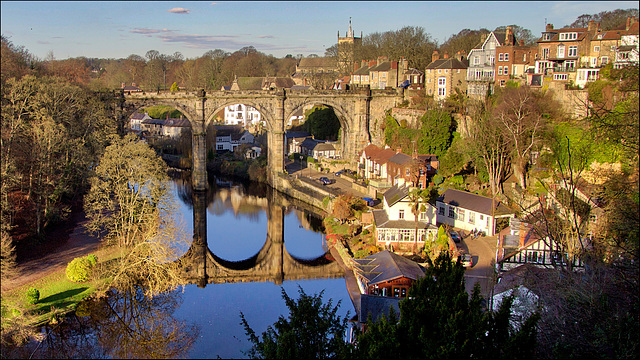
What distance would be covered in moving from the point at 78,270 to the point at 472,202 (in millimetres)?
22084

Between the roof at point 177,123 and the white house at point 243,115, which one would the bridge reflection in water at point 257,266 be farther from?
the white house at point 243,115

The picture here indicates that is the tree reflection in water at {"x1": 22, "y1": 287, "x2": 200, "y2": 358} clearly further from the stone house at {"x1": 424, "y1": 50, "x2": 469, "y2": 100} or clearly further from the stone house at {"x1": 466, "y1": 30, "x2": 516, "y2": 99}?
the stone house at {"x1": 424, "y1": 50, "x2": 469, "y2": 100}

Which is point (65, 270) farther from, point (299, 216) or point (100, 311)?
point (299, 216)

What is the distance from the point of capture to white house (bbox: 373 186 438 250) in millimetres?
29992

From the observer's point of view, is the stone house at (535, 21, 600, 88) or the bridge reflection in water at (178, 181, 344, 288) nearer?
the bridge reflection in water at (178, 181, 344, 288)

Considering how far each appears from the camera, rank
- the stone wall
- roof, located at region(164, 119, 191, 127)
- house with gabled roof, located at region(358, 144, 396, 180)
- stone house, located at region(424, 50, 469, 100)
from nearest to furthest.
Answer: house with gabled roof, located at region(358, 144, 396, 180)
the stone wall
stone house, located at region(424, 50, 469, 100)
roof, located at region(164, 119, 191, 127)

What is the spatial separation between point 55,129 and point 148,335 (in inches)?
631

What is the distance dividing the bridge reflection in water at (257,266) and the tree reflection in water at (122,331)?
3.91 meters

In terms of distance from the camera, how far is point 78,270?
24.8 metres

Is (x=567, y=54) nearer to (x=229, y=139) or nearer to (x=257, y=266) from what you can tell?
(x=257, y=266)

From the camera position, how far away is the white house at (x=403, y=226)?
2999 centimetres

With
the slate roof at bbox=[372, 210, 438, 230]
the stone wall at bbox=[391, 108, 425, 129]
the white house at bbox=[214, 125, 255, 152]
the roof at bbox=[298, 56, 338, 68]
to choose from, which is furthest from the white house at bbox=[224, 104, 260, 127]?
the slate roof at bbox=[372, 210, 438, 230]

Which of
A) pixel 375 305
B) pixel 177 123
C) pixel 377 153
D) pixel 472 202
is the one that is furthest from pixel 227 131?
pixel 375 305

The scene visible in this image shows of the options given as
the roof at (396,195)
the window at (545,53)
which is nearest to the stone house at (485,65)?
the window at (545,53)
